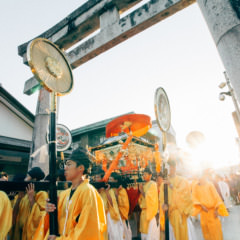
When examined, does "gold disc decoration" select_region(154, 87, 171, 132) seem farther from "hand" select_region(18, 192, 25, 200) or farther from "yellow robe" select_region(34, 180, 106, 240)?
"hand" select_region(18, 192, 25, 200)

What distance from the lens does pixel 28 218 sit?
11.5 ft

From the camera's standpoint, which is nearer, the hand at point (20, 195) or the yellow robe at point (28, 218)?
the yellow robe at point (28, 218)

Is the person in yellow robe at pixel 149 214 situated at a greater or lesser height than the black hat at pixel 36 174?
lesser

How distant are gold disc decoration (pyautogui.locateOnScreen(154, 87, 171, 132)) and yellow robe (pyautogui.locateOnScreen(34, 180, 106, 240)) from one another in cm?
200

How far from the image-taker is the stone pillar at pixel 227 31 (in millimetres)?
2186

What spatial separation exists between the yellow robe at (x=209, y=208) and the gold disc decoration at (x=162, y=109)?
2.65 m

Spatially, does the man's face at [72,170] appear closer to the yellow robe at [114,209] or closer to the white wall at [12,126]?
the yellow robe at [114,209]

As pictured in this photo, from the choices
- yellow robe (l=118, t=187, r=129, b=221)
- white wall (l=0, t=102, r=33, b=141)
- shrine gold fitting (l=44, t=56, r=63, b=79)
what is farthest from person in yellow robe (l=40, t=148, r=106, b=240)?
white wall (l=0, t=102, r=33, b=141)

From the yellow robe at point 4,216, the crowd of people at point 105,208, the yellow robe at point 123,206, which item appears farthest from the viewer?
the yellow robe at point 123,206

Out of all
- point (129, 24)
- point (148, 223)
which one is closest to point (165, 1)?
point (129, 24)

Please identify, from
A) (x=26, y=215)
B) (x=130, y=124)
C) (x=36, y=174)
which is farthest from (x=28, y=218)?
(x=130, y=124)

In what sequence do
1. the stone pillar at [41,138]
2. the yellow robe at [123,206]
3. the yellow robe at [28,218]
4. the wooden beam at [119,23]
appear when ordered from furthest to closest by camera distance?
the yellow robe at [123,206] → the stone pillar at [41,138] → the wooden beam at [119,23] → the yellow robe at [28,218]

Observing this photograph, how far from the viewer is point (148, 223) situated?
5.41 meters

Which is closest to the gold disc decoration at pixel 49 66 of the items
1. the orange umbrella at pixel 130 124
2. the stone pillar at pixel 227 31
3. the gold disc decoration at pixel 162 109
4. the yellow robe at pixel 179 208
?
the gold disc decoration at pixel 162 109
